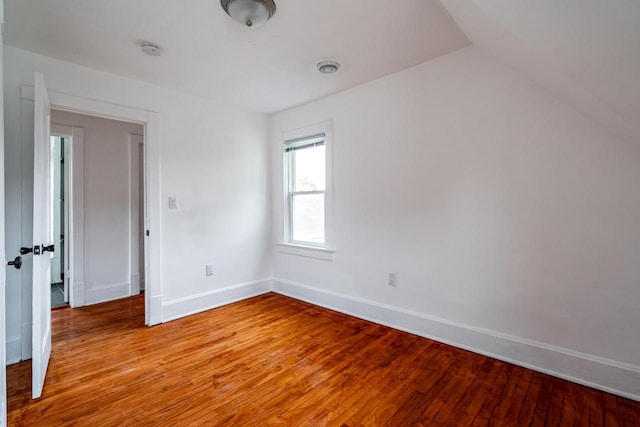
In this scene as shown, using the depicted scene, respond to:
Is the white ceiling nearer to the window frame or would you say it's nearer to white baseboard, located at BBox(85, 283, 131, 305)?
the window frame

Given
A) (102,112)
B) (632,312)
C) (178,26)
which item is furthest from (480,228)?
(102,112)

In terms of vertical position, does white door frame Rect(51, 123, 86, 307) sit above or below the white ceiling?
below

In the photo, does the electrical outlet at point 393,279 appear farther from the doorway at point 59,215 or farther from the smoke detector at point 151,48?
the doorway at point 59,215

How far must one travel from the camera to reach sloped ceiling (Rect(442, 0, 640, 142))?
97 cm

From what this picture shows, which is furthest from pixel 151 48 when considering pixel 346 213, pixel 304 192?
pixel 346 213

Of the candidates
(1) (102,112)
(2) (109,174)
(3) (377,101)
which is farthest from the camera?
(2) (109,174)

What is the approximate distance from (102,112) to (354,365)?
3059 millimetres

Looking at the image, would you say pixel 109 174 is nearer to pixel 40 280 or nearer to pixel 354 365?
pixel 40 280

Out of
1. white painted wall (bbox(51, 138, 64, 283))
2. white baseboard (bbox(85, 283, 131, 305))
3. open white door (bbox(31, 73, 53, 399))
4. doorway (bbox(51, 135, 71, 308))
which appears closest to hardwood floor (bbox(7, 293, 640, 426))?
open white door (bbox(31, 73, 53, 399))

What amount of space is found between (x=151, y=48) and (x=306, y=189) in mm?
2062

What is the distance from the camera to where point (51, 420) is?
1.67 m

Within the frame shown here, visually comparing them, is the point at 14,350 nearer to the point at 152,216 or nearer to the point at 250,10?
the point at 152,216

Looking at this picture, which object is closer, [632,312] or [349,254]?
[632,312]

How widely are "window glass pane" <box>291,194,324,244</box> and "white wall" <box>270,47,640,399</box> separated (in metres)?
0.40
